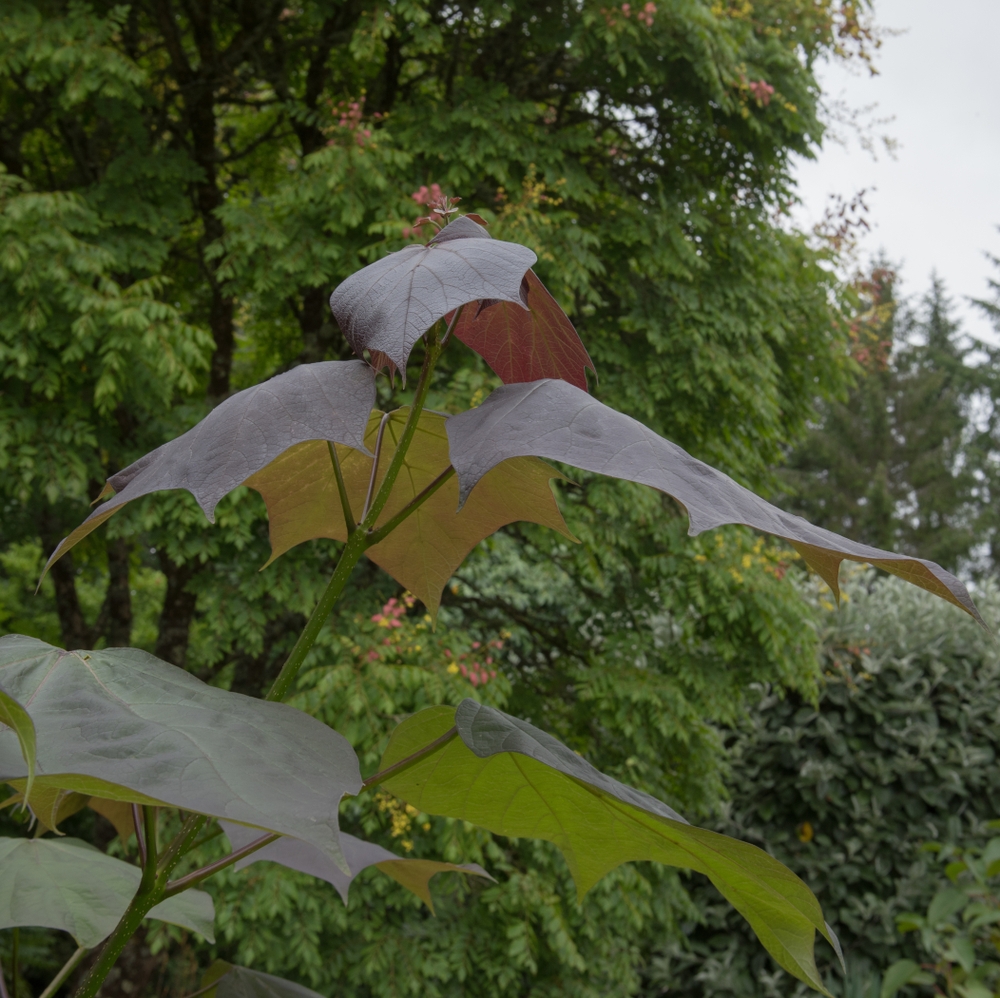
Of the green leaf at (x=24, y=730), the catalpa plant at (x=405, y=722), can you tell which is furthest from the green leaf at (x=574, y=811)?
the green leaf at (x=24, y=730)

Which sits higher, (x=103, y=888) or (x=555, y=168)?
(x=555, y=168)

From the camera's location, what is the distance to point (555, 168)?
3.61 metres

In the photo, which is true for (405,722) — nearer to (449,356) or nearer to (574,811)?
(574,811)

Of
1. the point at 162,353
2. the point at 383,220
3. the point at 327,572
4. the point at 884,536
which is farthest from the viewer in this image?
the point at 884,536

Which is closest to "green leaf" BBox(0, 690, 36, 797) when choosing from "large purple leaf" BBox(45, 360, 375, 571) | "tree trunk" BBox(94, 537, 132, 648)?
"large purple leaf" BBox(45, 360, 375, 571)

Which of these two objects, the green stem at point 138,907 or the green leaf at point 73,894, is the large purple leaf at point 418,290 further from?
the green leaf at point 73,894

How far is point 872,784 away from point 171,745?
13.7 feet

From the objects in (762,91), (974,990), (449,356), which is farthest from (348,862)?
(762,91)

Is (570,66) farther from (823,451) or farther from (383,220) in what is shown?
(823,451)

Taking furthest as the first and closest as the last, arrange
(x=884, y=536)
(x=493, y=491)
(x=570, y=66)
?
1. (x=884, y=536)
2. (x=570, y=66)
3. (x=493, y=491)

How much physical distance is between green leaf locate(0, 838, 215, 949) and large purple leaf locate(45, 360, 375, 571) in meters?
0.32

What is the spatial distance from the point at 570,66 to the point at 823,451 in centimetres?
1530

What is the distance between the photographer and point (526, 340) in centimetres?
62

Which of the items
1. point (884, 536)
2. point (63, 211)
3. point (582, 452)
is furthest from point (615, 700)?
point (884, 536)
